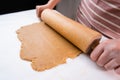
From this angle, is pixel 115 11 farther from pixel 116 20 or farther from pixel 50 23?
pixel 50 23

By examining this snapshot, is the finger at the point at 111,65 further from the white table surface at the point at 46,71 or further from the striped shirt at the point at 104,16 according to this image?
the striped shirt at the point at 104,16

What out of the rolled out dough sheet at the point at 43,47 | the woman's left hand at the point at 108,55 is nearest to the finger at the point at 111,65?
the woman's left hand at the point at 108,55

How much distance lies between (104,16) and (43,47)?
29 centimetres

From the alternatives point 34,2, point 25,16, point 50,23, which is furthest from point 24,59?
point 34,2

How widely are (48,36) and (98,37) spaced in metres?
0.21

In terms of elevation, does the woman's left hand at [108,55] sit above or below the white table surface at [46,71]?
above

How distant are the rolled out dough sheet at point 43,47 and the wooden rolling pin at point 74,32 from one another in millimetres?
27

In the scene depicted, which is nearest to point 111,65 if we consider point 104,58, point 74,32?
point 104,58

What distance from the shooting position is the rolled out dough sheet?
1.92 ft

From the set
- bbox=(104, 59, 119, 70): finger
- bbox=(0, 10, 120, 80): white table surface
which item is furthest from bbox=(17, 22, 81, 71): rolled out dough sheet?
bbox=(104, 59, 119, 70): finger

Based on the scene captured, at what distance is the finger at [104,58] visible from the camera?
0.55 metres

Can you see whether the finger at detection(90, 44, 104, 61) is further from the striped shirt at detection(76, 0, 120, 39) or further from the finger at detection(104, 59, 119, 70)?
the striped shirt at detection(76, 0, 120, 39)

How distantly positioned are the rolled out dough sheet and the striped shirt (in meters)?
0.18

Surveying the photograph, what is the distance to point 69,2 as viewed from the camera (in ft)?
4.73
